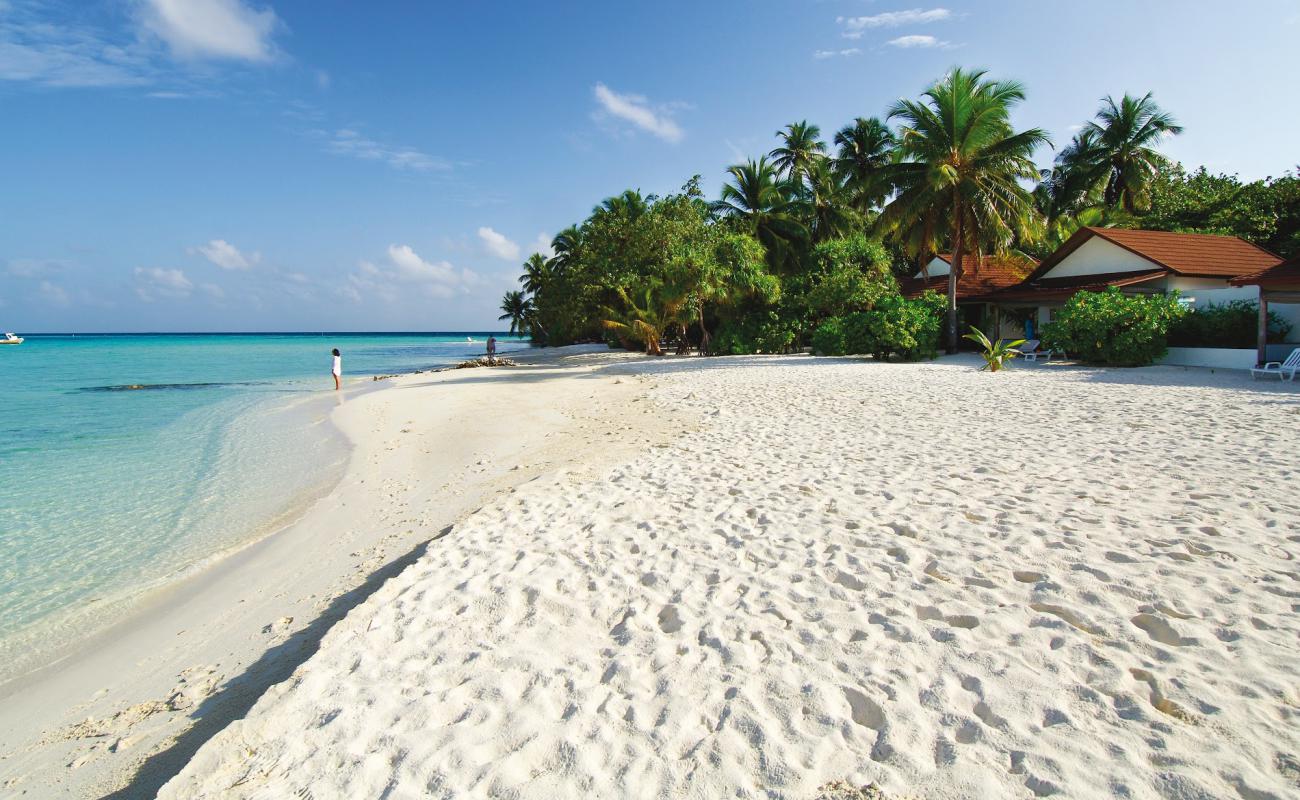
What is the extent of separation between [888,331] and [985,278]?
1041cm

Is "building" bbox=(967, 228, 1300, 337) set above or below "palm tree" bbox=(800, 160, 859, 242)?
below

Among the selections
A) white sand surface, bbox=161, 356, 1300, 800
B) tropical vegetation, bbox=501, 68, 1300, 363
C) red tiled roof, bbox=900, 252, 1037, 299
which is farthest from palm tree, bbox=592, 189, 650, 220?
white sand surface, bbox=161, 356, 1300, 800

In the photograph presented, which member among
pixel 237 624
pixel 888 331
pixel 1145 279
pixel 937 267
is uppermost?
pixel 937 267

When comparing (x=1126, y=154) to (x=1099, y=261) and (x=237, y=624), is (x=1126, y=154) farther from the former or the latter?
(x=237, y=624)

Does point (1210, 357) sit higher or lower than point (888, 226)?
lower

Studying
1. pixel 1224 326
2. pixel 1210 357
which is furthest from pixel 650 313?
pixel 1224 326

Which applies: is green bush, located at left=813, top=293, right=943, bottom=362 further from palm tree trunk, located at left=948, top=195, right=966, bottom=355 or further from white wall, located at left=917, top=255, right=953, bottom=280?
white wall, located at left=917, top=255, right=953, bottom=280

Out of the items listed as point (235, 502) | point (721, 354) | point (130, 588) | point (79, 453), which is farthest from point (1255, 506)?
point (721, 354)

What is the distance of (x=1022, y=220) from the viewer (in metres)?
20.8

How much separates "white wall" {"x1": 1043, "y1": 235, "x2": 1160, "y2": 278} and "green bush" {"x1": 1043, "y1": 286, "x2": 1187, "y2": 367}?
3.68 metres

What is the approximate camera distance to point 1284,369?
12734mm

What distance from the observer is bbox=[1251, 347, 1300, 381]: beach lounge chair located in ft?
41.8

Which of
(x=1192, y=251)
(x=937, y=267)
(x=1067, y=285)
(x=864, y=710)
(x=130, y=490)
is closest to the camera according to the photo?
(x=864, y=710)

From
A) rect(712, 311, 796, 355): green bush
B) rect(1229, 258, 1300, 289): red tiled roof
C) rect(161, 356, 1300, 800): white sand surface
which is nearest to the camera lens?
rect(161, 356, 1300, 800): white sand surface
